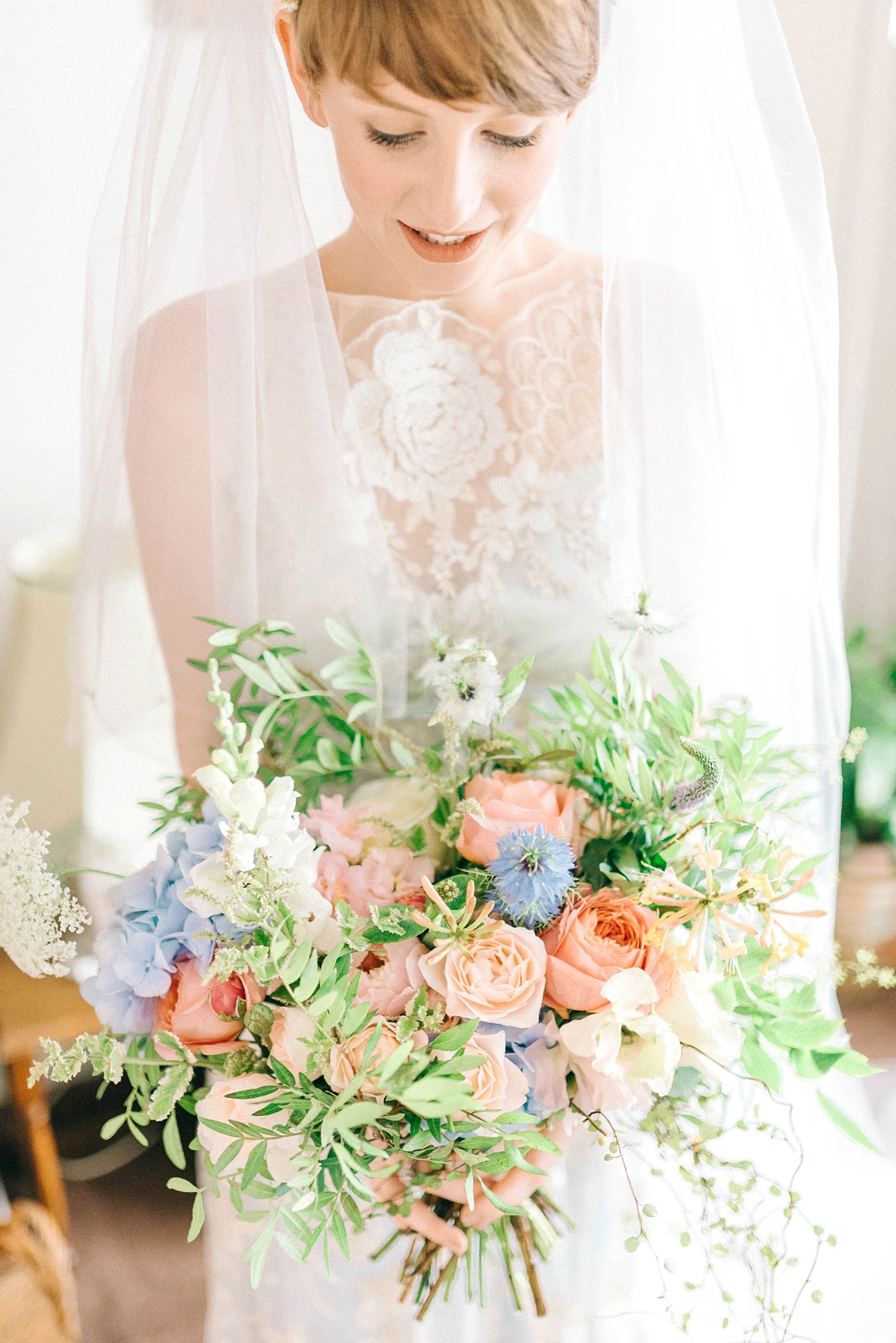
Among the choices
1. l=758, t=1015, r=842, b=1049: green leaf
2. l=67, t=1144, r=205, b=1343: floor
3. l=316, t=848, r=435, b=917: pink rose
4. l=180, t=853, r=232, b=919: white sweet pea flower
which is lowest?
l=67, t=1144, r=205, b=1343: floor

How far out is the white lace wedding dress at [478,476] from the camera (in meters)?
0.99

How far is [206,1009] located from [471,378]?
0.66 meters

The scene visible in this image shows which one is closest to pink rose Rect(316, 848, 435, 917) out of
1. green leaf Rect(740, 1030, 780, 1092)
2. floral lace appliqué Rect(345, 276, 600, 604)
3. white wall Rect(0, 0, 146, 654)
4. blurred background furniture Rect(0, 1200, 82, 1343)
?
green leaf Rect(740, 1030, 780, 1092)

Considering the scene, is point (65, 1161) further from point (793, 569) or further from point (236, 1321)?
point (793, 569)

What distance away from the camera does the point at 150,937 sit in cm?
67

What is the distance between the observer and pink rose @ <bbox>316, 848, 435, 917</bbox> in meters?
0.71

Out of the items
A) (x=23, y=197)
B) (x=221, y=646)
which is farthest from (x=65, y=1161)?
(x=23, y=197)

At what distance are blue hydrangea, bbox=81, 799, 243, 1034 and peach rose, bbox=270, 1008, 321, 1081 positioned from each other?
0.22 feet

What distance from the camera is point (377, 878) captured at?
71cm

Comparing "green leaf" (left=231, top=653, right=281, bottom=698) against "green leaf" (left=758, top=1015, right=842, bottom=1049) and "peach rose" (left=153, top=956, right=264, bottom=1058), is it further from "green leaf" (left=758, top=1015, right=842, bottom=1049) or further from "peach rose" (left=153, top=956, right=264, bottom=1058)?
"green leaf" (left=758, top=1015, right=842, bottom=1049)

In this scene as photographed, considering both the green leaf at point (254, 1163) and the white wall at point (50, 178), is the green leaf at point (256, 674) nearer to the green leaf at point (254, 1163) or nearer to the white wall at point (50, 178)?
the green leaf at point (254, 1163)

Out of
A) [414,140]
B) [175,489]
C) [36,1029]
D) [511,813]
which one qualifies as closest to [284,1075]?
[511,813]

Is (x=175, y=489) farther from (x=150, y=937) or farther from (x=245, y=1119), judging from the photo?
(x=245, y=1119)

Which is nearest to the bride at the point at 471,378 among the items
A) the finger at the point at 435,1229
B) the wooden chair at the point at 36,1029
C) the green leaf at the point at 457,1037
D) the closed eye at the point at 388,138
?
the closed eye at the point at 388,138
